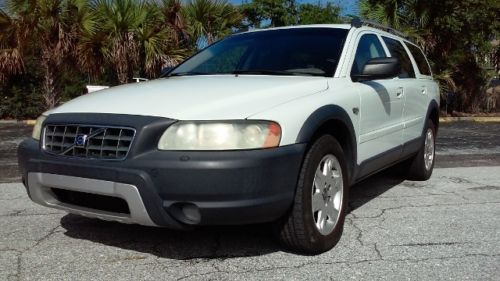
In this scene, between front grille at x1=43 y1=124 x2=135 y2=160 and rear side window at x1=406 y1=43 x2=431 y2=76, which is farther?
rear side window at x1=406 y1=43 x2=431 y2=76

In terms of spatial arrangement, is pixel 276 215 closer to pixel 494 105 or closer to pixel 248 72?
pixel 248 72

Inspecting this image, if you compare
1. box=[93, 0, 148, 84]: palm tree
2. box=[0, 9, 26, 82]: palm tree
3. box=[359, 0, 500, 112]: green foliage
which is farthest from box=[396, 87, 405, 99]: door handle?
box=[0, 9, 26, 82]: palm tree

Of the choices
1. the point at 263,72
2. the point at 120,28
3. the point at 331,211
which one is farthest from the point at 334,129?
the point at 120,28

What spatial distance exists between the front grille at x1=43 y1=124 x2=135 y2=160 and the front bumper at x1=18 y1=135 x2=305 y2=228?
2.3 inches

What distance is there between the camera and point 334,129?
13.2 ft

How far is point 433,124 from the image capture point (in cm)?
664

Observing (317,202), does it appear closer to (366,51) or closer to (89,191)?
(89,191)

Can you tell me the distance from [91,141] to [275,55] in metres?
1.87

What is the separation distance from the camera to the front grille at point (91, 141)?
3.26 meters

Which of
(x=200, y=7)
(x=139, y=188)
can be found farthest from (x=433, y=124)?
(x=200, y=7)

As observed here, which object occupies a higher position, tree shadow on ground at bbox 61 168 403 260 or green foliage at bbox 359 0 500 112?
green foliage at bbox 359 0 500 112

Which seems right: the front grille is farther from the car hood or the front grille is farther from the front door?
the front door

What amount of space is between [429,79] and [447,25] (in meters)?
9.21

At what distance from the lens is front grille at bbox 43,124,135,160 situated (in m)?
3.26
